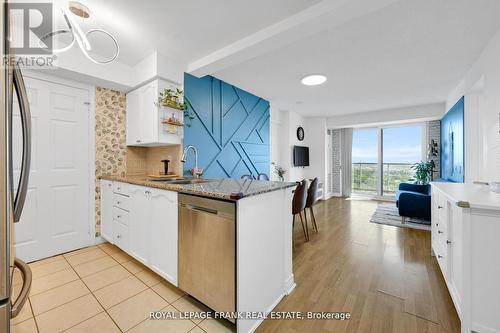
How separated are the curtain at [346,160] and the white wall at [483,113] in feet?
8.90

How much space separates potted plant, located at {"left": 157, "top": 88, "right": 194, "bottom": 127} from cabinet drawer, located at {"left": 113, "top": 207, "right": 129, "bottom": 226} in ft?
4.31

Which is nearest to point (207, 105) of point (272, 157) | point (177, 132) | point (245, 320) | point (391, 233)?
point (177, 132)

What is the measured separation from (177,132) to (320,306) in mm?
2427

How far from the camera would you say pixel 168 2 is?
1.69 m

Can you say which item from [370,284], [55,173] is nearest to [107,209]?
[55,173]

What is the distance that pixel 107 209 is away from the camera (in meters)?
2.64

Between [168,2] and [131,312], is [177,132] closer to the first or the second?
[168,2]

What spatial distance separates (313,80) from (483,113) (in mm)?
2252

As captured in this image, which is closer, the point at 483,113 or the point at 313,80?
the point at 483,113

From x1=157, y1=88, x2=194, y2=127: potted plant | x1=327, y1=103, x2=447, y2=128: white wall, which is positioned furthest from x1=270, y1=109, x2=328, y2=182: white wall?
x1=157, y1=88, x2=194, y2=127: potted plant

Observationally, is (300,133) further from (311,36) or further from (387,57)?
(311,36)

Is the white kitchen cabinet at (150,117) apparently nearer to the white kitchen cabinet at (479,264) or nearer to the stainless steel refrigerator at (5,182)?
the stainless steel refrigerator at (5,182)

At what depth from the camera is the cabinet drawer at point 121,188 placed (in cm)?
224

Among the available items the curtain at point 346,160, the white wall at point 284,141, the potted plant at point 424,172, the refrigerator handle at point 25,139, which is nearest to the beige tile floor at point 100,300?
the refrigerator handle at point 25,139
